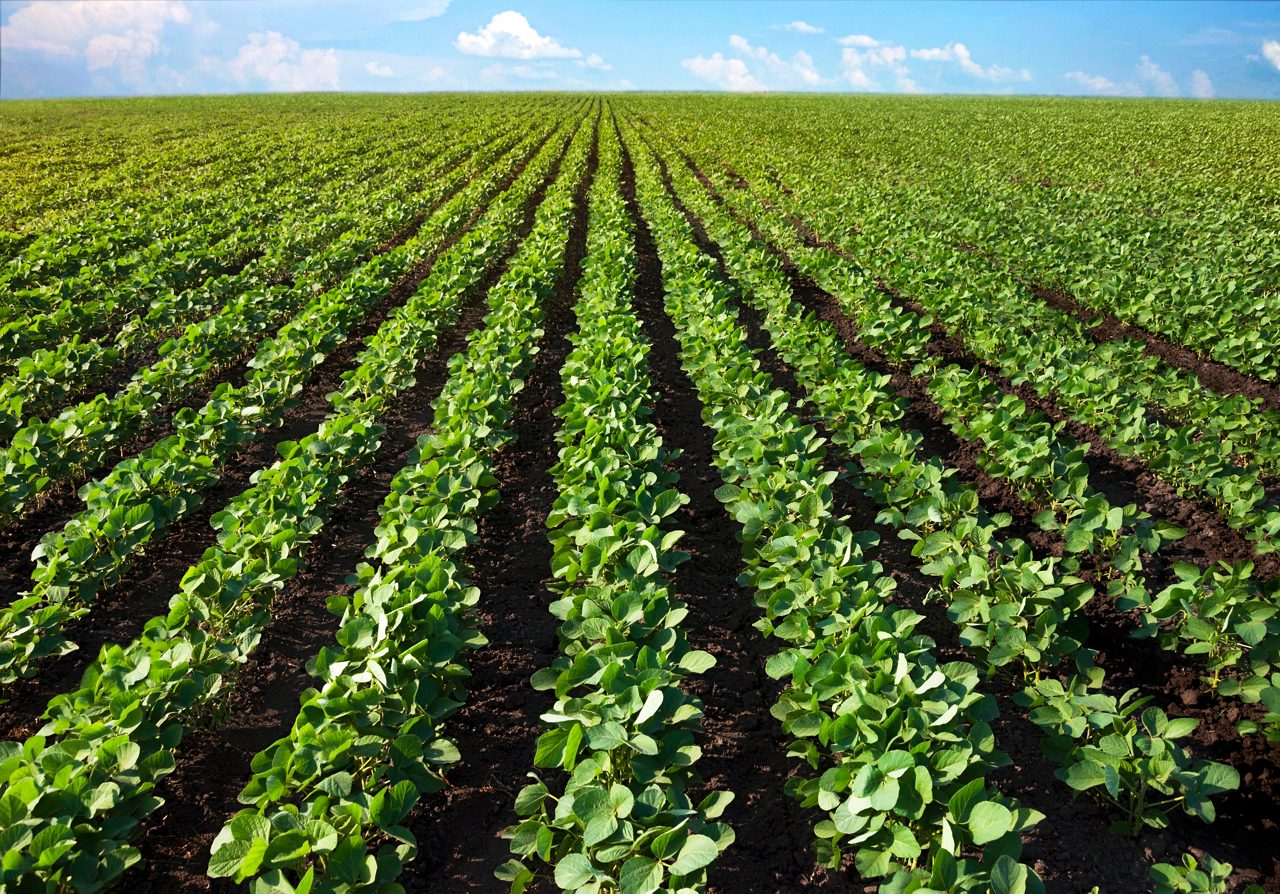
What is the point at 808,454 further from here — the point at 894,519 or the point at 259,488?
the point at 259,488

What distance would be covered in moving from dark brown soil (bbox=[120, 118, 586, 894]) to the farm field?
0.08 feet

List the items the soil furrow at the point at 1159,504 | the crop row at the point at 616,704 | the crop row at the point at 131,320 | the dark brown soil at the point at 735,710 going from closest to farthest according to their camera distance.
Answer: the crop row at the point at 616,704, the dark brown soil at the point at 735,710, the soil furrow at the point at 1159,504, the crop row at the point at 131,320

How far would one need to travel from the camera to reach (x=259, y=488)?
5207mm

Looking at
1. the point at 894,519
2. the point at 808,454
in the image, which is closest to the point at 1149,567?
the point at 894,519

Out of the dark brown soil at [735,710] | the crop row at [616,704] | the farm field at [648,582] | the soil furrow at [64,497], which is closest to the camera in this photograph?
the crop row at [616,704]

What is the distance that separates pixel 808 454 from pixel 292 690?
13.5 ft

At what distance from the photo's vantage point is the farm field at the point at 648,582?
2982 millimetres

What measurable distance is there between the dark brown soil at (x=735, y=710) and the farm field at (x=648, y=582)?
0.10 ft

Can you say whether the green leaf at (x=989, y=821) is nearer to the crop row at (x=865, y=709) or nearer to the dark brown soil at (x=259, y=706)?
the crop row at (x=865, y=709)

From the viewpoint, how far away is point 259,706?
4.25 meters

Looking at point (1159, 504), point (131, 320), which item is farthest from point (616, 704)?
point (131, 320)

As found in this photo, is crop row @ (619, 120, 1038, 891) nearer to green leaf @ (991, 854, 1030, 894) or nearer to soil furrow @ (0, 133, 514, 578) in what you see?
green leaf @ (991, 854, 1030, 894)

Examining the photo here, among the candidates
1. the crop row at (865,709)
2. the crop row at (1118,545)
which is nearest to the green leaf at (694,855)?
the crop row at (865,709)

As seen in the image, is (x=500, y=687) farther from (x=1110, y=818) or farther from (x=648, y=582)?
(x=1110, y=818)
